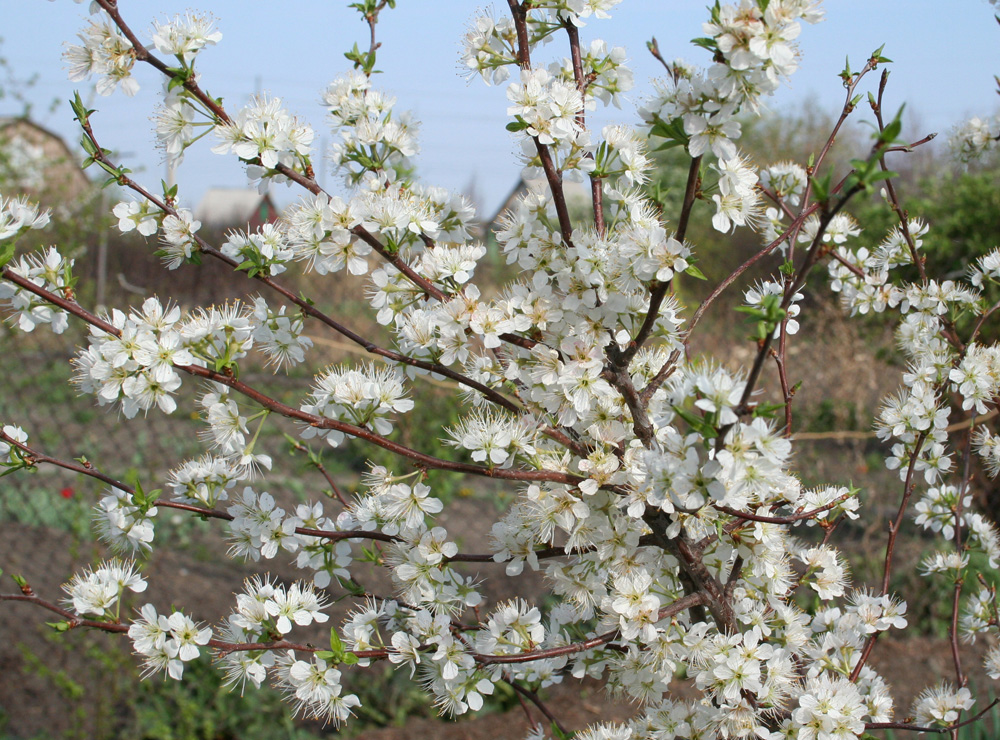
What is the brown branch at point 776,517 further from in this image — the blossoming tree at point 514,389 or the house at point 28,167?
the house at point 28,167

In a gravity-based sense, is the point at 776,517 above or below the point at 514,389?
below

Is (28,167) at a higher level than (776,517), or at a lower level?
higher

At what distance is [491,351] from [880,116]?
3.93 ft

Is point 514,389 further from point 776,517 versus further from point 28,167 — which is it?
point 28,167

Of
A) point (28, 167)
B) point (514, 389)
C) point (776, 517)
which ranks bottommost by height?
point (776, 517)

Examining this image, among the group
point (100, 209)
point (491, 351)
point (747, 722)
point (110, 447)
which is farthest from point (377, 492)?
point (100, 209)

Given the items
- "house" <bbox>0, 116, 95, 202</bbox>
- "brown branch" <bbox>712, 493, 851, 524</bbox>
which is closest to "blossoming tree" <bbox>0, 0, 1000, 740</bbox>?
"brown branch" <bbox>712, 493, 851, 524</bbox>

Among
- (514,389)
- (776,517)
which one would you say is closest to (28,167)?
(514,389)

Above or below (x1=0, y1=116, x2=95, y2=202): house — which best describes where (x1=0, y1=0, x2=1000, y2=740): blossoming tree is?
below

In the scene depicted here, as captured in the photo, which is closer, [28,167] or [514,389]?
[514,389]

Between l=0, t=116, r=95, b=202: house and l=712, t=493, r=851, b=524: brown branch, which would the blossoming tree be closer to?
l=712, t=493, r=851, b=524: brown branch

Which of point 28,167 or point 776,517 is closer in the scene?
point 776,517

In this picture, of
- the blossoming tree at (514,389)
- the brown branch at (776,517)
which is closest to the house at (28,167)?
the blossoming tree at (514,389)

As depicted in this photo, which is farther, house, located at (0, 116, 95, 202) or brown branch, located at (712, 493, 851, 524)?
house, located at (0, 116, 95, 202)
